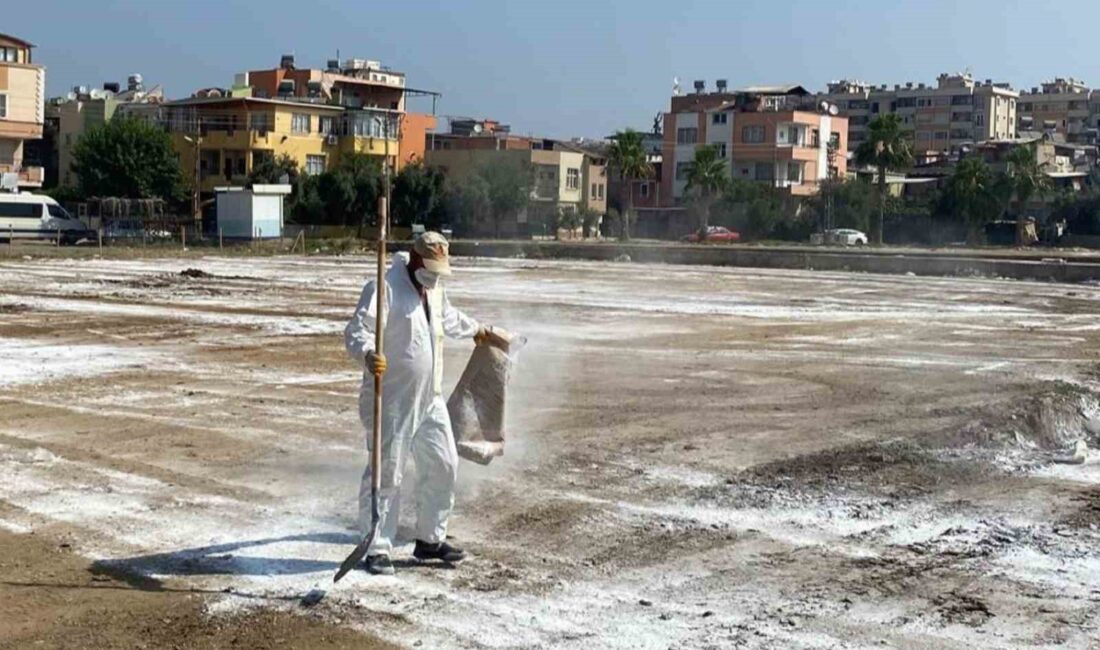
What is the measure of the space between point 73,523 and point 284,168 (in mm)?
66383

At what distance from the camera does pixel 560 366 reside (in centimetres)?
1598

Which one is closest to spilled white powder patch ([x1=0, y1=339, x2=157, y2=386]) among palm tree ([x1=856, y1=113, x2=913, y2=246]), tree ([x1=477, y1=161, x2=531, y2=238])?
tree ([x1=477, y1=161, x2=531, y2=238])

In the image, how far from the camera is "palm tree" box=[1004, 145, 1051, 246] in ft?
257

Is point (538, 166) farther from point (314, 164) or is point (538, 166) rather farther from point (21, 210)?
point (21, 210)

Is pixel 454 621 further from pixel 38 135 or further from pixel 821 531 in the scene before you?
pixel 38 135

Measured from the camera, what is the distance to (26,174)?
67.9 meters

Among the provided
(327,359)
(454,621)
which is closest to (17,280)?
(327,359)

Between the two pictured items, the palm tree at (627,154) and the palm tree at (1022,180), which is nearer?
the palm tree at (1022,180)

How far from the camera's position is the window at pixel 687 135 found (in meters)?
94.3

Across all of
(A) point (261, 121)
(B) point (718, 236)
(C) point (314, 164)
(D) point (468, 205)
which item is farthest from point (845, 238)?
(A) point (261, 121)

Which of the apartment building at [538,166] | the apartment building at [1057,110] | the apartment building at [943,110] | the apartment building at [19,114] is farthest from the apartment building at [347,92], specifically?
Result: the apartment building at [1057,110]

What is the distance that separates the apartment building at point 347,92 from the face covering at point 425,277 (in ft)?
240

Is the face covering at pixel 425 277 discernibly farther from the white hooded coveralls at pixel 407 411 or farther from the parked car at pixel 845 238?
the parked car at pixel 845 238

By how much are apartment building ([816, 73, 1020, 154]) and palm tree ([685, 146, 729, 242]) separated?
192ft
